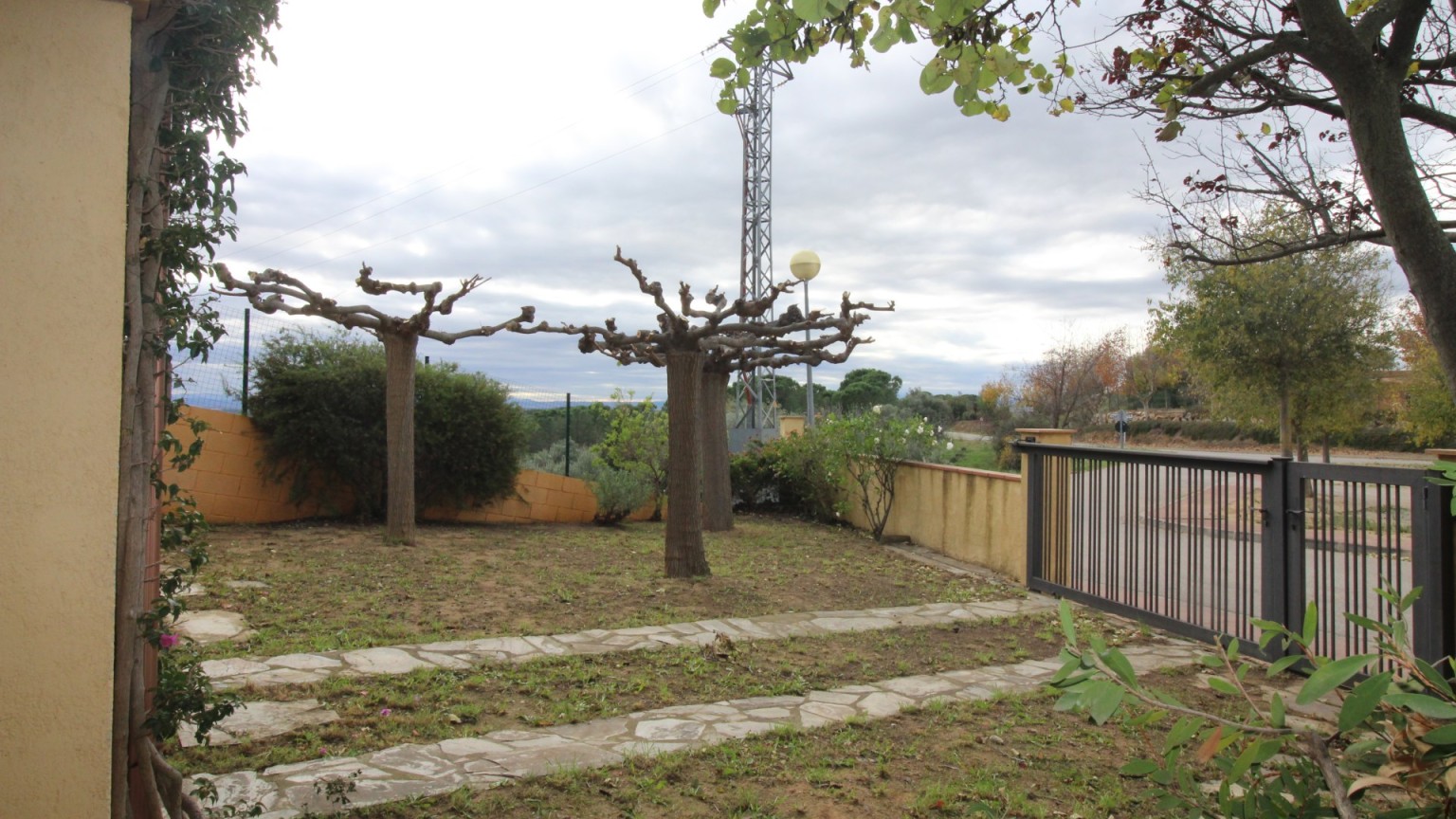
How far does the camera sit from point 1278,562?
5.68 metres

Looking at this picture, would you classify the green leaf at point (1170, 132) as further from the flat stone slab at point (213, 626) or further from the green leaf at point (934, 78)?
the flat stone slab at point (213, 626)

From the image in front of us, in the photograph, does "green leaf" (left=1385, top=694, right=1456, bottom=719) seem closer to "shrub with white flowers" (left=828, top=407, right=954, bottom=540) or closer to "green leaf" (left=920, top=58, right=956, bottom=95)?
"green leaf" (left=920, top=58, right=956, bottom=95)

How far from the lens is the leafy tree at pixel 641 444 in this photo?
43.5 ft

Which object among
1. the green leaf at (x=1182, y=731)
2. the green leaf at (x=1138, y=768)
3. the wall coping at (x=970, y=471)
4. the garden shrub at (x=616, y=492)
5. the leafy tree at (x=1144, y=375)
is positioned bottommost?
the garden shrub at (x=616, y=492)

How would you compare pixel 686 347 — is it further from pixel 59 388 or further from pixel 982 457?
pixel 982 457

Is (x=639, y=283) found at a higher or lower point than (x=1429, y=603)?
higher

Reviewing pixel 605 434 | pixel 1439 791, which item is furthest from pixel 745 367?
pixel 1439 791

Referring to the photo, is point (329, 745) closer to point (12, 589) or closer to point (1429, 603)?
point (12, 589)

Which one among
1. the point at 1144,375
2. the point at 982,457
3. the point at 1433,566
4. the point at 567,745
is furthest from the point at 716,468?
the point at 1144,375

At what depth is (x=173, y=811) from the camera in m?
2.70

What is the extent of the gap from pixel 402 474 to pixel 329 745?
6222 mm

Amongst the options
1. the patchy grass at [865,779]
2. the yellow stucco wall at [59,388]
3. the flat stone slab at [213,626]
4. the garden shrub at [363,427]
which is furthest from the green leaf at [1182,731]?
the garden shrub at [363,427]

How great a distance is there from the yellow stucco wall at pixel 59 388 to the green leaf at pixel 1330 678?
2.73m

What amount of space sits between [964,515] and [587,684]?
21.8ft
